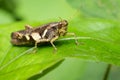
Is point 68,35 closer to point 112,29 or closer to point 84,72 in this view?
point 112,29

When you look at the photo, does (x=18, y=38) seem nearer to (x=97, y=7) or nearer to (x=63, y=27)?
(x=63, y=27)

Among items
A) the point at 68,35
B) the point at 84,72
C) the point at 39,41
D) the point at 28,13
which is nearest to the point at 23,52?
the point at 39,41

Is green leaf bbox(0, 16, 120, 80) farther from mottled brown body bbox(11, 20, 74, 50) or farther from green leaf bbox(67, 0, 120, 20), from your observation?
green leaf bbox(67, 0, 120, 20)

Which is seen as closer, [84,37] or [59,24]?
[84,37]

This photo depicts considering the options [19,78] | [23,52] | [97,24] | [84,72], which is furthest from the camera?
[84,72]

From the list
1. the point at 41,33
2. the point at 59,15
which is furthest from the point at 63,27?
the point at 59,15

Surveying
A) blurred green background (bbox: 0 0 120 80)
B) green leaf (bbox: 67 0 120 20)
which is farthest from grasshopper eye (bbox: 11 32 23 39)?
green leaf (bbox: 67 0 120 20)
